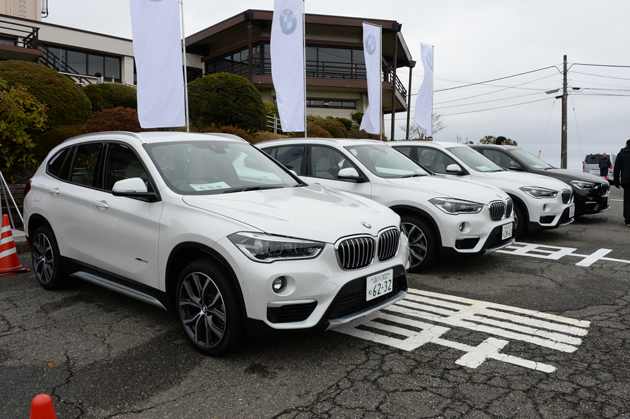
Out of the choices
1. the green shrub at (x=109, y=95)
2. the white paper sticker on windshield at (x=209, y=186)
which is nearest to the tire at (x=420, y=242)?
the white paper sticker on windshield at (x=209, y=186)

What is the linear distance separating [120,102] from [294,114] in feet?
38.2

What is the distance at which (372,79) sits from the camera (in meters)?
15.7

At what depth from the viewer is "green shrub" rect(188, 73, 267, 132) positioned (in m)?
20.7

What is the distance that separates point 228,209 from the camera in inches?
142

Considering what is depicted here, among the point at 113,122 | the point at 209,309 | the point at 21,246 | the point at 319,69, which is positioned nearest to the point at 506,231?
the point at 209,309

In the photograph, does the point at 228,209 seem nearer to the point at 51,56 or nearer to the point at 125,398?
the point at 125,398

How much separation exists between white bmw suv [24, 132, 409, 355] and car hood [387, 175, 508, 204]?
185cm

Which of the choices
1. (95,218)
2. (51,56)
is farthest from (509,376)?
(51,56)

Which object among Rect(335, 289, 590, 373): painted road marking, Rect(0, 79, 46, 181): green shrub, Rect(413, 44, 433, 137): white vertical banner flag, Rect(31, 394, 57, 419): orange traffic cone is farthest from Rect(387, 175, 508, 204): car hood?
Rect(413, 44, 433, 137): white vertical banner flag

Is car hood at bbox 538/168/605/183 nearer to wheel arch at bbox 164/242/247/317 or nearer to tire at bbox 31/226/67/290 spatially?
wheel arch at bbox 164/242/247/317

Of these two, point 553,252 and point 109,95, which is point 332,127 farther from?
point 553,252

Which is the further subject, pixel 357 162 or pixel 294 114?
pixel 294 114

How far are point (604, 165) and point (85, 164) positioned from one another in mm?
23901

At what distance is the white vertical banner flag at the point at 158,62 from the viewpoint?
404 inches
